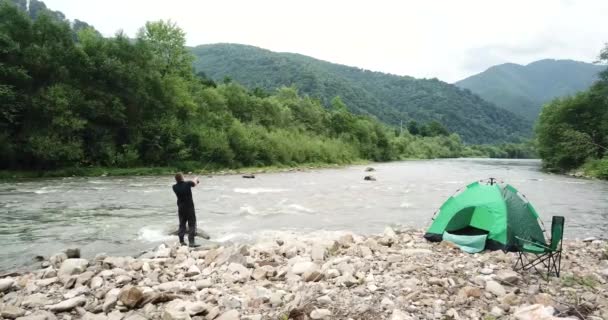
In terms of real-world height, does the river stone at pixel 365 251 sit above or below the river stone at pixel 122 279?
above

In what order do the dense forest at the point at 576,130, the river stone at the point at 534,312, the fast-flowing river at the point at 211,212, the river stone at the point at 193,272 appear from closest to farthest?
the river stone at the point at 534,312 → the river stone at the point at 193,272 → the fast-flowing river at the point at 211,212 → the dense forest at the point at 576,130

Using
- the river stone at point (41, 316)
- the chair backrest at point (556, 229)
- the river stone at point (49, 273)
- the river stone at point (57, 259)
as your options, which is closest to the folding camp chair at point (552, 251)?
the chair backrest at point (556, 229)

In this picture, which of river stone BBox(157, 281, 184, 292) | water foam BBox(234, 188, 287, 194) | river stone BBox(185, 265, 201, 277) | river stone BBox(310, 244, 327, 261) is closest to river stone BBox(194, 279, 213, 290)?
river stone BBox(157, 281, 184, 292)

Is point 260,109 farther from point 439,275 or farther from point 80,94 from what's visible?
point 439,275

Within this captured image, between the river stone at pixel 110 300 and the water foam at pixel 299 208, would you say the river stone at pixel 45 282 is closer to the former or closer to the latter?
the river stone at pixel 110 300

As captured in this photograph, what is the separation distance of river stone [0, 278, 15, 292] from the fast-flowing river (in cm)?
250

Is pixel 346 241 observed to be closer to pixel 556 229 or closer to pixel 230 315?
pixel 556 229

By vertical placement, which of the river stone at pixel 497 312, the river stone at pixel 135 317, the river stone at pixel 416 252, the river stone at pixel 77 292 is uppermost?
the river stone at pixel 416 252

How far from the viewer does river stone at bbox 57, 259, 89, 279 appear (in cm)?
853

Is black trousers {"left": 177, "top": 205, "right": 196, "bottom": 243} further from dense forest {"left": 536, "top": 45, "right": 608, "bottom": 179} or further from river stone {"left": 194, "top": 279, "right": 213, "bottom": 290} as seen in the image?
dense forest {"left": 536, "top": 45, "right": 608, "bottom": 179}

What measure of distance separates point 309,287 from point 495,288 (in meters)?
3.19

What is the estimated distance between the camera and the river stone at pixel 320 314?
6152mm

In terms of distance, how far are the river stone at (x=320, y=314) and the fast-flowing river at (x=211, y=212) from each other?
23.2ft

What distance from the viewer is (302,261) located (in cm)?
888
